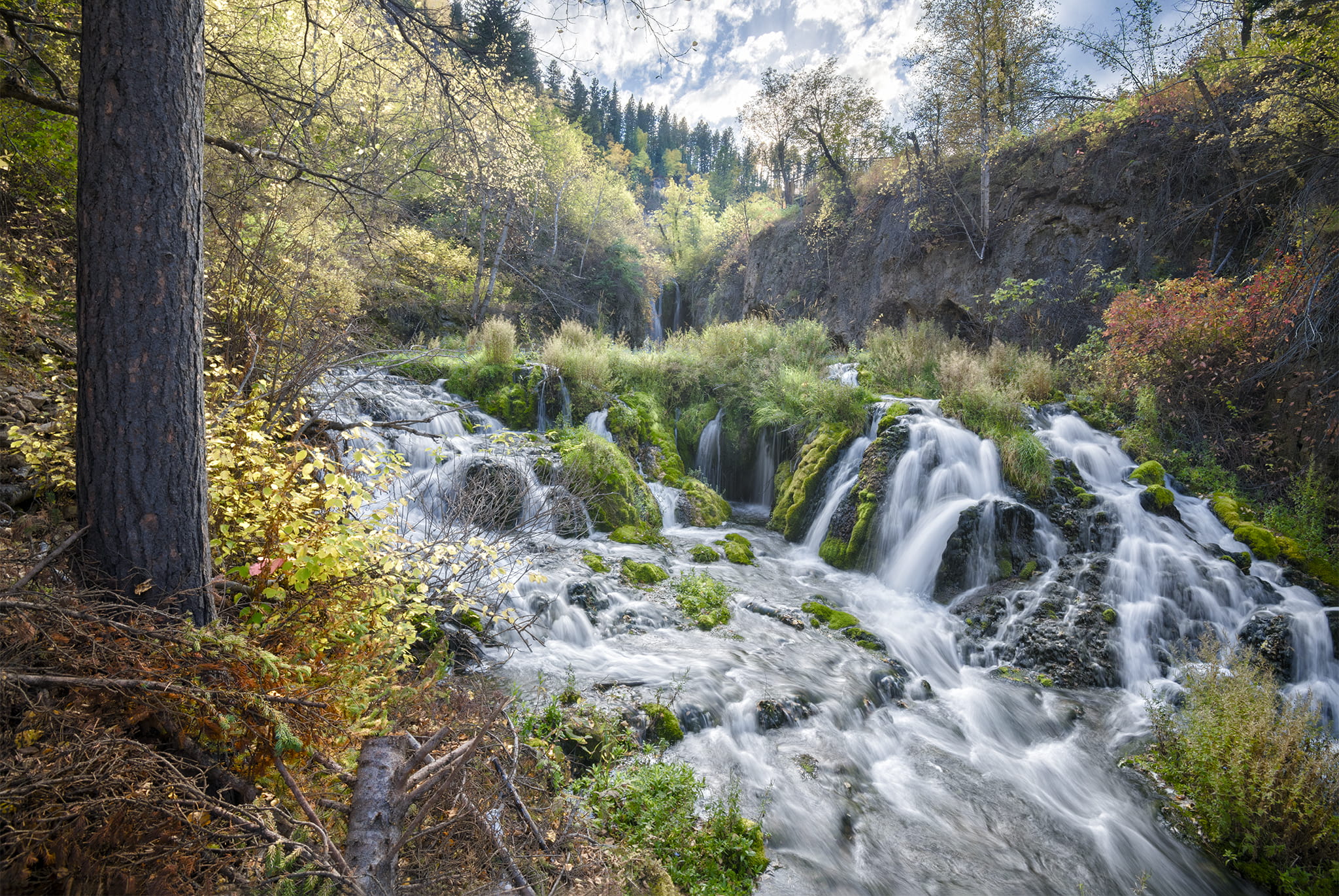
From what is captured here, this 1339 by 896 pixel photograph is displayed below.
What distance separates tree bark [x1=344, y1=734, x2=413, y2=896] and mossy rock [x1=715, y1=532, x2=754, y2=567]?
6310 millimetres

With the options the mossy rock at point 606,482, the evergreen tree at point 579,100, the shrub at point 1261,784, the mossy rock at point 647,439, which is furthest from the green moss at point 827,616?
the evergreen tree at point 579,100

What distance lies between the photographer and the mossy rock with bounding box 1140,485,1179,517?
23.2 feet

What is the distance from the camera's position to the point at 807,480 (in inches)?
378

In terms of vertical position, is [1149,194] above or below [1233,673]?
above

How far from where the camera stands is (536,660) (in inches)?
199

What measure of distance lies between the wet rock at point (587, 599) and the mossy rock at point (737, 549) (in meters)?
2.60

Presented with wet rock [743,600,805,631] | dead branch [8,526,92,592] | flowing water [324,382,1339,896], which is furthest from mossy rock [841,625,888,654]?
dead branch [8,526,92,592]

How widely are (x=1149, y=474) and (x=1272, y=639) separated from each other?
9.23ft

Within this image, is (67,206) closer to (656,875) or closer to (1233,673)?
(656,875)

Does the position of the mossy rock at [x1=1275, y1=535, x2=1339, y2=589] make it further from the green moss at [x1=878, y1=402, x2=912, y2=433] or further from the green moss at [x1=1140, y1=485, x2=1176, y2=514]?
the green moss at [x1=878, y1=402, x2=912, y2=433]

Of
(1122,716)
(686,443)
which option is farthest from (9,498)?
(686,443)

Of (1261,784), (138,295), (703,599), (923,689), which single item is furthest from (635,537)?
(138,295)

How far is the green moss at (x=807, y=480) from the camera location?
31.3 feet

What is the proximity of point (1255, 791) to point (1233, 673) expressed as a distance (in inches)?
37.7
